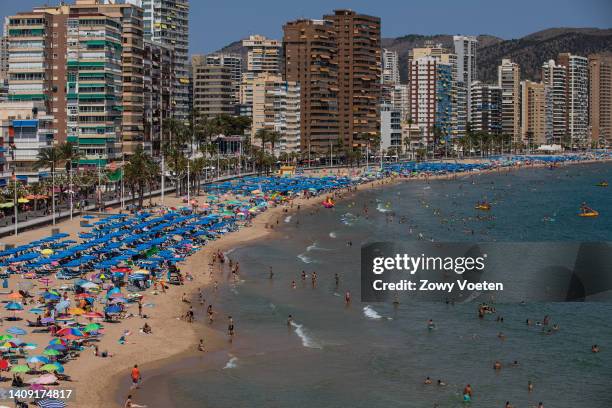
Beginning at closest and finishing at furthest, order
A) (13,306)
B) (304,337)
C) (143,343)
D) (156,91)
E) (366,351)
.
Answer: (143,343) → (366,351) → (13,306) → (304,337) → (156,91)

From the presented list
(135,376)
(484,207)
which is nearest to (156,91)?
(484,207)

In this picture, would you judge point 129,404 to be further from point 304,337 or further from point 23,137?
point 23,137

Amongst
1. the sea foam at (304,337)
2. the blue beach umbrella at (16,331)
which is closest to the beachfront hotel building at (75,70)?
the sea foam at (304,337)

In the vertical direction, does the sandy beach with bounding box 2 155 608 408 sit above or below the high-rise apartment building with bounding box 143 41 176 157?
below

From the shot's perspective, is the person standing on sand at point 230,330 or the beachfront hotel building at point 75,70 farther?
the beachfront hotel building at point 75,70

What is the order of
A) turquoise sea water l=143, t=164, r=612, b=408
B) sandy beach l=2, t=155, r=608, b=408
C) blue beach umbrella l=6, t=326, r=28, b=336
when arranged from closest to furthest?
sandy beach l=2, t=155, r=608, b=408, turquoise sea water l=143, t=164, r=612, b=408, blue beach umbrella l=6, t=326, r=28, b=336

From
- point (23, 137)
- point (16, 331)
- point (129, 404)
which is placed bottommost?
point (129, 404)

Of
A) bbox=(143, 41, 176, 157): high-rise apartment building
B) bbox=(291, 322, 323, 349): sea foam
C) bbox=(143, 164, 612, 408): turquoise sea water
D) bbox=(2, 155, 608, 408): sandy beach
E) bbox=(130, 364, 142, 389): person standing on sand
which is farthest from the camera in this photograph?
bbox=(143, 41, 176, 157): high-rise apartment building

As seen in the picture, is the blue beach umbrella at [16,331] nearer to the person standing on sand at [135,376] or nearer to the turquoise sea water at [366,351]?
the person standing on sand at [135,376]

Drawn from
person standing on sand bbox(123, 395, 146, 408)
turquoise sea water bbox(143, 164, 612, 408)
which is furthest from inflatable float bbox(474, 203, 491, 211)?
person standing on sand bbox(123, 395, 146, 408)

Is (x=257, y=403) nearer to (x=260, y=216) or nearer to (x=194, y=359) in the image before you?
(x=194, y=359)

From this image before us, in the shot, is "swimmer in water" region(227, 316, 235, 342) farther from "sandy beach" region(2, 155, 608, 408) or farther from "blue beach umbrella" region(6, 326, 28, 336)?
"blue beach umbrella" region(6, 326, 28, 336)
